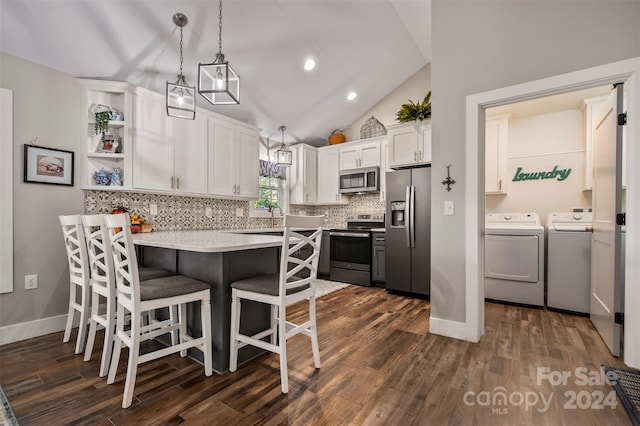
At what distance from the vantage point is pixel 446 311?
2.60 m

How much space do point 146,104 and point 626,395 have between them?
14.8ft

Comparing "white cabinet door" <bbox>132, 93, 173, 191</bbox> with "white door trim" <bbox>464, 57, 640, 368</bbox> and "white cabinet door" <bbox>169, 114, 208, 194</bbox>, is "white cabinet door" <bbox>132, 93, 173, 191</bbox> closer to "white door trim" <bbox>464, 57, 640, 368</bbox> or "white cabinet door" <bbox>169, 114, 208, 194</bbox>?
"white cabinet door" <bbox>169, 114, 208, 194</bbox>

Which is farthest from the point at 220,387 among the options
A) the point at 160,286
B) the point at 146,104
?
the point at 146,104

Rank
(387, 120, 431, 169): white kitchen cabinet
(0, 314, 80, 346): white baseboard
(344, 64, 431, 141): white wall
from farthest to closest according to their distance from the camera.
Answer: (344, 64, 431, 141): white wall
(387, 120, 431, 169): white kitchen cabinet
(0, 314, 80, 346): white baseboard

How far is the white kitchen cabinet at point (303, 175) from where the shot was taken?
527 cm

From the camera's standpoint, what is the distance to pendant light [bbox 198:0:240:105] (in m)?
2.00

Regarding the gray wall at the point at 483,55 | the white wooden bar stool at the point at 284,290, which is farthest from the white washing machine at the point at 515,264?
the white wooden bar stool at the point at 284,290

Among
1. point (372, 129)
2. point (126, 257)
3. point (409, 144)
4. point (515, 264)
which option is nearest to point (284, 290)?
point (126, 257)

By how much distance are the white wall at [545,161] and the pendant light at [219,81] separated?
3.87 m

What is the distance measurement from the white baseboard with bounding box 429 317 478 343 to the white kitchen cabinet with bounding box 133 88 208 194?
9.93ft

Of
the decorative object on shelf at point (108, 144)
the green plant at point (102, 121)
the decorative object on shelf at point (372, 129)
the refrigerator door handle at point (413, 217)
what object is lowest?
the refrigerator door handle at point (413, 217)

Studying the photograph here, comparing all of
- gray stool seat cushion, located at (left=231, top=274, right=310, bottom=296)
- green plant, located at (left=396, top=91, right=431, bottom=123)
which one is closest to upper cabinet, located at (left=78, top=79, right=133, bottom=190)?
gray stool seat cushion, located at (left=231, top=274, right=310, bottom=296)

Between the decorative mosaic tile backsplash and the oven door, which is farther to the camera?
the oven door

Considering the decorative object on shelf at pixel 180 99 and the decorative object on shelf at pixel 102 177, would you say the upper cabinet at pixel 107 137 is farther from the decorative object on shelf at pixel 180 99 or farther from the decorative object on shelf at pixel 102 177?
the decorative object on shelf at pixel 180 99
